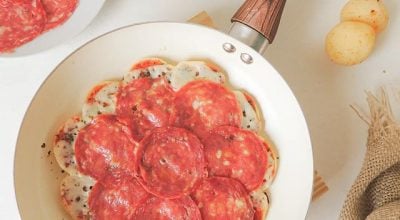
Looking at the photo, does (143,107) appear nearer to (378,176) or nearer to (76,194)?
(76,194)

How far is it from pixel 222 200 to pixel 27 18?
44cm

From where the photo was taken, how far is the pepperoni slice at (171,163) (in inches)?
35.0

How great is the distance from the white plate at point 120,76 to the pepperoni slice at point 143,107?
5cm

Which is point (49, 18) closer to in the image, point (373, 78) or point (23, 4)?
point (23, 4)

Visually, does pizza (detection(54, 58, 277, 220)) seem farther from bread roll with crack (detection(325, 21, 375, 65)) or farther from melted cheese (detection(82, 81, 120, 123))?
bread roll with crack (detection(325, 21, 375, 65))

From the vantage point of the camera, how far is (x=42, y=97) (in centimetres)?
89

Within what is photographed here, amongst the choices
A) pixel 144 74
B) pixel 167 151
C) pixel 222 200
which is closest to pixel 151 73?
pixel 144 74

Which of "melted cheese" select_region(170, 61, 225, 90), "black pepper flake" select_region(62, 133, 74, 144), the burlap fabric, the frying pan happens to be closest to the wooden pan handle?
the frying pan

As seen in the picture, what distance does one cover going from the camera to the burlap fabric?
854 millimetres

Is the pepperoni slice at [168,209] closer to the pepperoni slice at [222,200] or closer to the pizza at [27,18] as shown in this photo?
the pepperoni slice at [222,200]

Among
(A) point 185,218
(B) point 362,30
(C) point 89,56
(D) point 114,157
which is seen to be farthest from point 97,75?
(B) point 362,30

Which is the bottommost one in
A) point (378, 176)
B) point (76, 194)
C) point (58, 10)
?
point (76, 194)

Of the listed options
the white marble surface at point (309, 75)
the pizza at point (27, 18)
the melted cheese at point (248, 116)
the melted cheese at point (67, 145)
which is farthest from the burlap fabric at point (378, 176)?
the pizza at point (27, 18)

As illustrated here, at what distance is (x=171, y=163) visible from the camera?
2.96 ft
